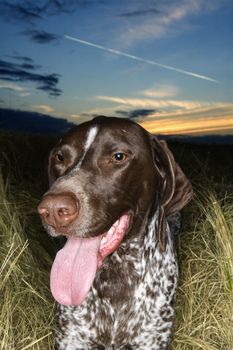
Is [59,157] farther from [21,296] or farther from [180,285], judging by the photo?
[180,285]

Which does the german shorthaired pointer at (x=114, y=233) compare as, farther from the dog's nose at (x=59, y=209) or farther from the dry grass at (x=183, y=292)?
the dry grass at (x=183, y=292)

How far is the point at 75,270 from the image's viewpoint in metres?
3.44

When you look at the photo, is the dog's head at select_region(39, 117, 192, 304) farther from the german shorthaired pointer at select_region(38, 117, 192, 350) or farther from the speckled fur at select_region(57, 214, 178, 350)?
the speckled fur at select_region(57, 214, 178, 350)

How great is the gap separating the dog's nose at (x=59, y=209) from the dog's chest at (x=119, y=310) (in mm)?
848

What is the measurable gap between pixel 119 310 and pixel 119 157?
953 millimetres

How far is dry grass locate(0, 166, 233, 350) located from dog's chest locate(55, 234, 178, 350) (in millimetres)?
554

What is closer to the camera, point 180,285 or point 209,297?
point 209,297

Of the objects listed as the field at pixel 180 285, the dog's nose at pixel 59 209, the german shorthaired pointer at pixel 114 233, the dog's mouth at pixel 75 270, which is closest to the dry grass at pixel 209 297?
the field at pixel 180 285

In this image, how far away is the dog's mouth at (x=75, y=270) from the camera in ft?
11.3

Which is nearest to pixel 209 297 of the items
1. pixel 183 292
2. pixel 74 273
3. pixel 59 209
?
pixel 183 292

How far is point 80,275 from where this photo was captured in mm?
3434

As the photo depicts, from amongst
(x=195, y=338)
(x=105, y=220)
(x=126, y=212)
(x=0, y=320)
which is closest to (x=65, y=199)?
(x=105, y=220)

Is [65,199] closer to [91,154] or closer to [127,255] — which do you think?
[91,154]

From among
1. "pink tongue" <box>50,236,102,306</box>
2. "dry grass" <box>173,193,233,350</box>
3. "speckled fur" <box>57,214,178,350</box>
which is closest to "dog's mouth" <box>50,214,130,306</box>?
"pink tongue" <box>50,236,102,306</box>
